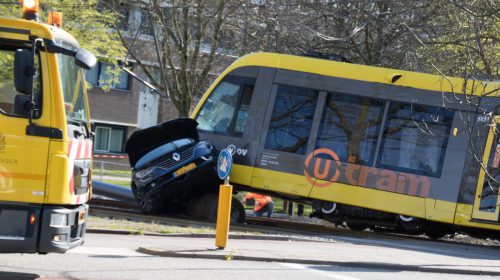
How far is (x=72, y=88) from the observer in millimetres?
8477

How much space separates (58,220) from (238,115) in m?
9.67

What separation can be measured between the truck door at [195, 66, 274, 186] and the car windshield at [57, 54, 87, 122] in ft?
27.5

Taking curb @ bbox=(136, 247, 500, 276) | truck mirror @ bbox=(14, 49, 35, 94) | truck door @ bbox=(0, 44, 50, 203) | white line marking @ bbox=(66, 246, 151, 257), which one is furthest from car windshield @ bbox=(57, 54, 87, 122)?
curb @ bbox=(136, 247, 500, 276)

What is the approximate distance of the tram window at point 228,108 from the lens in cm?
1748

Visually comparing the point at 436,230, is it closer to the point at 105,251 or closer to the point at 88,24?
the point at 105,251

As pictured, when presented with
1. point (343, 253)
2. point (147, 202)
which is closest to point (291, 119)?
point (147, 202)

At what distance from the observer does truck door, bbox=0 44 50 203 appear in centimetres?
793

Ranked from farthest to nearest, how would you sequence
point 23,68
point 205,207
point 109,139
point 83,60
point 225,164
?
point 109,139 → point 205,207 → point 225,164 → point 83,60 → point 23,68

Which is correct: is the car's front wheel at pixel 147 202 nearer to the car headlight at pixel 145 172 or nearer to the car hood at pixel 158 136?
the car headlight at pixel 145 172

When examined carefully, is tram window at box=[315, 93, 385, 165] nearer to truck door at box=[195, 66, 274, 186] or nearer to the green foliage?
truck door at box=[195, 66, 274, 186]

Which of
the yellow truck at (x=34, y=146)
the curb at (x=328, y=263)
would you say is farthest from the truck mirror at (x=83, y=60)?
the curb at (x=328, y=263)

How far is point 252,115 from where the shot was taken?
1734 cm

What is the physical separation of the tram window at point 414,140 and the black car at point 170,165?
386cm

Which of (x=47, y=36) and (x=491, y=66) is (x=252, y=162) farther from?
(x=47, y=36)
